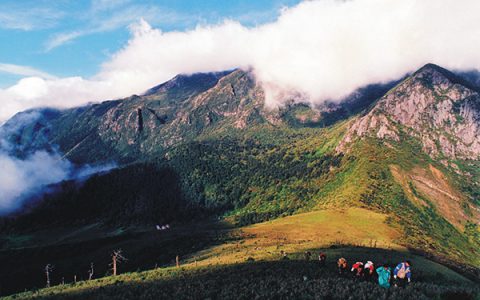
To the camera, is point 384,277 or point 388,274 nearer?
point 384,277

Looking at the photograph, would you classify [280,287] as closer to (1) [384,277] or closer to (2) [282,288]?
(2) [282,288]

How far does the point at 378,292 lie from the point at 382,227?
526 ft

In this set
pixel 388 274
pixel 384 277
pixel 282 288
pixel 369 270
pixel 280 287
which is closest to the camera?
pixel 282 288

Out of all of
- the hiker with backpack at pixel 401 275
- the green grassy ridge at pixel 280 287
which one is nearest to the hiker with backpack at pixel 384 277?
the green grassy ridge at pixel 280 287

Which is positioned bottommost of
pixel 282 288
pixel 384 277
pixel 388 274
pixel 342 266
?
pixel 342 266

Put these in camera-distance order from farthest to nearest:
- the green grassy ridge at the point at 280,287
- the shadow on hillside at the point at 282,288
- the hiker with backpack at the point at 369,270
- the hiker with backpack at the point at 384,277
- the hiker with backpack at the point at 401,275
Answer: the hiker with backpack at the point at 369,270, the hiker with backpack at the point at 401,275, the hiker with backpack at the point at 384,277, the green grassy ridge at the point at 280,287, the shadow on hillside at the point at 282,288

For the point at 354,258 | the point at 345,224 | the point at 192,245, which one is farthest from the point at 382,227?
the point at 354,258

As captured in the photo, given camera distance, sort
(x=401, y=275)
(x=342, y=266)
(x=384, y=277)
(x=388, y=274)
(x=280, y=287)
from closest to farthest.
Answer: (x=384, y=277)
(x=388, y=274)
(x=280, y=287)
(x=401, y=275)
(x=342, y=266)

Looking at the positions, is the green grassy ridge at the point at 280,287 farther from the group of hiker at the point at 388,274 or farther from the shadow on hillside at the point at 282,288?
the group of hiker at the point at 388,274

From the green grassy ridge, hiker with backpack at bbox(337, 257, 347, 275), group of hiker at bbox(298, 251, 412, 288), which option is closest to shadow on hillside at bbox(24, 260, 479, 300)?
the green grassy ridge

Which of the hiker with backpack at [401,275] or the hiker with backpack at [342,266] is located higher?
the hiker with backpack at [401,275]

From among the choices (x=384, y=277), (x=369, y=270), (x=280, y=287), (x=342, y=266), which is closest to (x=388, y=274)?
(x=384, y=277)

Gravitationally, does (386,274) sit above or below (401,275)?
above

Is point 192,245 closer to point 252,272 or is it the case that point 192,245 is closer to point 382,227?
point 382,227
